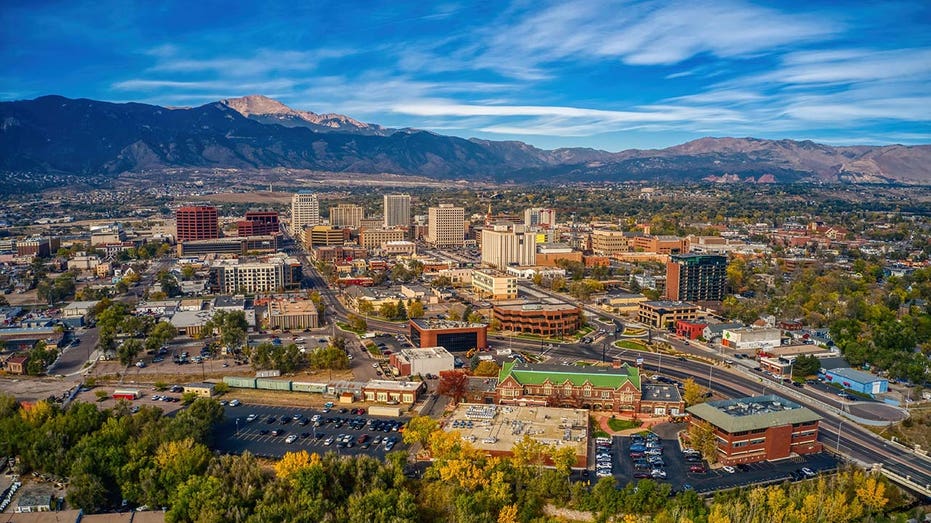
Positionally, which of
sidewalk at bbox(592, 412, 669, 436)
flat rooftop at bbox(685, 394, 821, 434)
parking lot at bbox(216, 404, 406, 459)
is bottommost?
parking lot at bbox(216, 404, 406, 459)

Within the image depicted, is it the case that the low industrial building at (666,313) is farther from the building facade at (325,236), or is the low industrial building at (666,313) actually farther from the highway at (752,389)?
the building facade at (325,236)

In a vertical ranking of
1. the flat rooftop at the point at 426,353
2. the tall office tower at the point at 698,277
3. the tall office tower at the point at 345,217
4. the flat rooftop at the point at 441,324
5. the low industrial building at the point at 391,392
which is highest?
the tall office tower at the point at 345,217

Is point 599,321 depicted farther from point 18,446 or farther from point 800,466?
point 18,446

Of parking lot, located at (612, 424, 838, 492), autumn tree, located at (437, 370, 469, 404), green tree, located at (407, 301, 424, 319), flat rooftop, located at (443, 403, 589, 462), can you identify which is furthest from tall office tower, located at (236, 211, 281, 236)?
parking lot, located at (612, 424, 838, 492)

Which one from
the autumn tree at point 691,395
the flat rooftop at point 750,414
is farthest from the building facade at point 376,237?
the flat rooftop at point 750,414

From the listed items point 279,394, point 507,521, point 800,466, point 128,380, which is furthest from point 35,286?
point 800,466

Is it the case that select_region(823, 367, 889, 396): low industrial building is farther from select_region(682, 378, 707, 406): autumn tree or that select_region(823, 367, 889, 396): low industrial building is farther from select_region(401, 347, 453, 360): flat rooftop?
select_region(401, 347, 453, 360): flat rooftop
